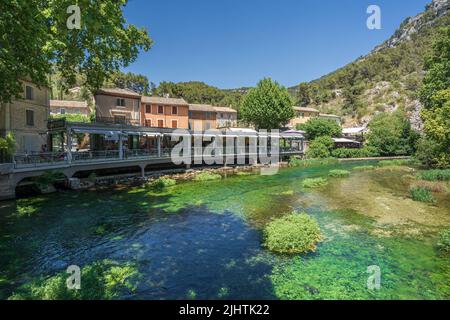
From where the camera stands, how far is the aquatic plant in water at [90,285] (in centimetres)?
805

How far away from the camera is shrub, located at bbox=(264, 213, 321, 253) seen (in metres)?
11.7

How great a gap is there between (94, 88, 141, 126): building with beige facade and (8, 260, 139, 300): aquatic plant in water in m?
29.5

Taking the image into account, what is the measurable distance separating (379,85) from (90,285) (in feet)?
345

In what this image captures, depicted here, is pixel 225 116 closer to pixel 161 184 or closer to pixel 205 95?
pixel 205 95

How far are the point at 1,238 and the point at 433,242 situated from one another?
19879mm

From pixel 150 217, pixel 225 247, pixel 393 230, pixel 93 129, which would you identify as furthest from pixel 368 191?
pixel 93 129

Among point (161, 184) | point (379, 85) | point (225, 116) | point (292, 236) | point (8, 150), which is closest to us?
point (292, 236)

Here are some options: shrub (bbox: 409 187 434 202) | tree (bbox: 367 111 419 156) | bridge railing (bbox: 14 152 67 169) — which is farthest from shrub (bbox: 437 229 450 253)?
tree (bbox: 367 111 419 156)

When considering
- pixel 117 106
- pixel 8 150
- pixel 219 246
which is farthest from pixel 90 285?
pixel 117 106

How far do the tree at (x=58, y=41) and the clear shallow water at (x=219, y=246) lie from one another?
25.4 ft

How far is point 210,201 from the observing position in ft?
67.4

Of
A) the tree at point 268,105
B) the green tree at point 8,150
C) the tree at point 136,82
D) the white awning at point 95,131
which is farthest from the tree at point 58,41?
the tree at point 136,82

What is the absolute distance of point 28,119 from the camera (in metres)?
27.1
